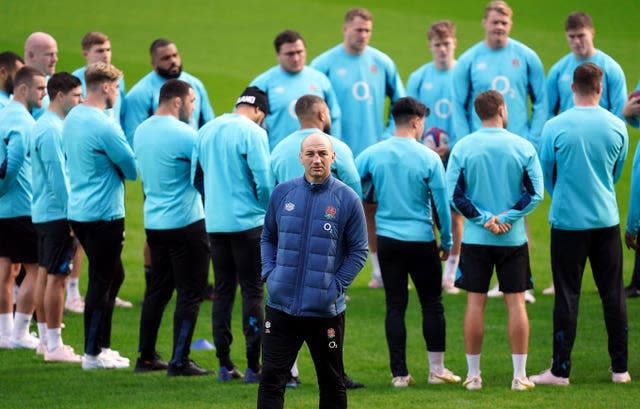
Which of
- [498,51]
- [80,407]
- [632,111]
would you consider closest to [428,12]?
[498,51]

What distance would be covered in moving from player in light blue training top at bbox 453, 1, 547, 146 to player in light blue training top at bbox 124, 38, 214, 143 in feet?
7.91

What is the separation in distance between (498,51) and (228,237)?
4.01m

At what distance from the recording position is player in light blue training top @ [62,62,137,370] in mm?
9094

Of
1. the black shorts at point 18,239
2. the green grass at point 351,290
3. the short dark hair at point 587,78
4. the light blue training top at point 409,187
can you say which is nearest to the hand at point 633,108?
the short dark hair at point 587,78

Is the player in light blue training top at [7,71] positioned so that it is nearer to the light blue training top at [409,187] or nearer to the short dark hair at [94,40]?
the short dark hair at [94,40]

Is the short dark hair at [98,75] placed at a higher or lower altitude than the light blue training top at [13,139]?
higher

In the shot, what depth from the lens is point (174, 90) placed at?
9.00 m

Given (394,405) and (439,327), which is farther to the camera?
(439,327)

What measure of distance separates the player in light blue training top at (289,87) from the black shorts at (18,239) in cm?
256

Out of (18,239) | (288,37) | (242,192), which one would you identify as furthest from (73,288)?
(242,192)

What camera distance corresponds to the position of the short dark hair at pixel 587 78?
8.41 m

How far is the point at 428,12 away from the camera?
28.7m

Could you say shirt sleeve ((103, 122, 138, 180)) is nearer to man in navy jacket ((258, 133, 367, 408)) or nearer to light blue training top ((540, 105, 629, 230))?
man in navy jacket ((258, 133, 367, 408))

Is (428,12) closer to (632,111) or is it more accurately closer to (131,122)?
(131,122)
